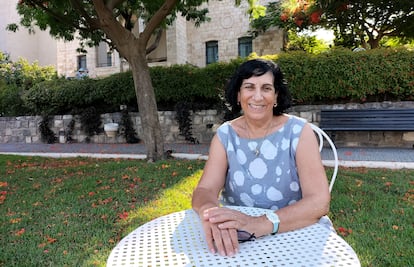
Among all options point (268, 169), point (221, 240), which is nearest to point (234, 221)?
point (221, 240)

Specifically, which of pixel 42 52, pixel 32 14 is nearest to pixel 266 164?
pixel 32 14

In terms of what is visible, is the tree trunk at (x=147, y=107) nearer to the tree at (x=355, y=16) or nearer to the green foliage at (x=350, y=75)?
the green foliage at (x=350, y=75)

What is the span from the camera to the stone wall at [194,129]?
745 cm

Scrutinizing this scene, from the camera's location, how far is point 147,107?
21.0ft

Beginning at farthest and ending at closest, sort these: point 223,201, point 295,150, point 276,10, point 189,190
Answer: point 276,10 < point 189,190 < point 223,201 < point 295,150

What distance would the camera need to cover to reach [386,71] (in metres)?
7.24

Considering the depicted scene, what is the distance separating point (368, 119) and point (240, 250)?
6955 mm

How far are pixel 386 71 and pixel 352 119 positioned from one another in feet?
4.06

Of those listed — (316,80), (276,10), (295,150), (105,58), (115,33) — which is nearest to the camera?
(295,150)

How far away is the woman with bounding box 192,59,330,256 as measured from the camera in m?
1.66

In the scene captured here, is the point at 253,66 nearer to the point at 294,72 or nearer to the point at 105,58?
the point at 294,72

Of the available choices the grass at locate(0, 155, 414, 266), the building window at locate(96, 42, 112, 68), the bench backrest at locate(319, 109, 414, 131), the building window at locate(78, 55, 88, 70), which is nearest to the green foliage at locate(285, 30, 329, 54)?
the bench backrest at locate(319, 109, 414, 131)

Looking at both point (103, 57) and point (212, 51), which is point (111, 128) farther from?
point (103, 57)

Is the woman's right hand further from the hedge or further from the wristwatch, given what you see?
the hedge
